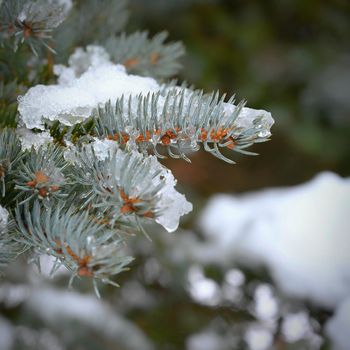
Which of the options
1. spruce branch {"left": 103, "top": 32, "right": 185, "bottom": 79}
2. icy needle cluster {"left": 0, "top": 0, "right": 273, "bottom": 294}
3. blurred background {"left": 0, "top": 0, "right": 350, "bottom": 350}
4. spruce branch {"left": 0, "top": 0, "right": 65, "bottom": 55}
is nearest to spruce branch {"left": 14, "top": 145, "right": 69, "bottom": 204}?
icy needle cluster {"left": 0, "top": 0, "right": 273, "bottom": 294}

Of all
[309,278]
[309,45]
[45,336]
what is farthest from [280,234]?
[309,45]

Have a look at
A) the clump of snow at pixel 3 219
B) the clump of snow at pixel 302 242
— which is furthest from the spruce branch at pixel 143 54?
the clump of snow at pixel 302 242

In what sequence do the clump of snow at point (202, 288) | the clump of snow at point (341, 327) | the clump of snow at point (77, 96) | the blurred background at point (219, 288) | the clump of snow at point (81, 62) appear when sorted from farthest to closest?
the clump of snow at point (202, 288), the blurred background at point (219, 288), the clump of snow at point (341, 327), the clump of snow at point (81, 62), the clump of snow at point (77, 96)

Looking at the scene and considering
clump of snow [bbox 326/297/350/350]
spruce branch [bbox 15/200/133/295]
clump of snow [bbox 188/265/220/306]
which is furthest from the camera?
clump of snow [bbox 188/265/220/306]

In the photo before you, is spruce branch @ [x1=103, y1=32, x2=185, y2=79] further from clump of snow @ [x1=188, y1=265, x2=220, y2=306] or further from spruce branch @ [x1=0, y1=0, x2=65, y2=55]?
clump of snow @ [x1=188, y1=265, x2=220, y2=306]

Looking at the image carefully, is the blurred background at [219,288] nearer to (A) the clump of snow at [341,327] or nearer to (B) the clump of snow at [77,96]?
(A) the clump of snow at [341,327]

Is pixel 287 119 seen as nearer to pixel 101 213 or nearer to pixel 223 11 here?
pixel 223 11
